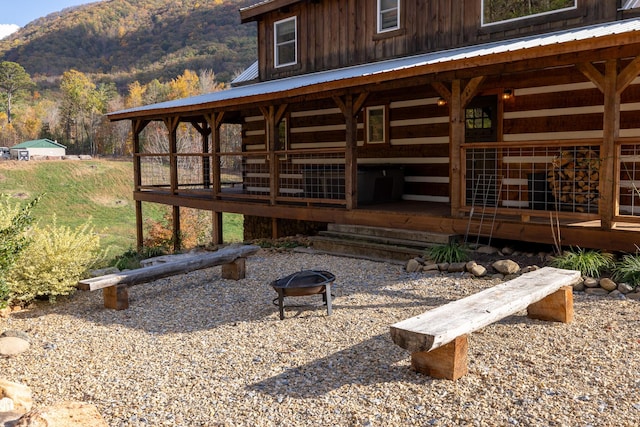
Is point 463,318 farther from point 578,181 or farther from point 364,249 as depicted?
point 364,249

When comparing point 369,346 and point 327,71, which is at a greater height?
point 327,71

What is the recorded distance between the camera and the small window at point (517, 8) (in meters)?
10.7

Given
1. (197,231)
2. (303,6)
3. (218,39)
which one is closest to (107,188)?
(197,231)

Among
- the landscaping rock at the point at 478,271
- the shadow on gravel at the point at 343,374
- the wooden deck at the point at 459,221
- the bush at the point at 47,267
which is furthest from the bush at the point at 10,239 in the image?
the landscaping rock at the point at 478,271

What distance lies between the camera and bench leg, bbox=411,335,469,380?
454 cm

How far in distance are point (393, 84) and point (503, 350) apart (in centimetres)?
596

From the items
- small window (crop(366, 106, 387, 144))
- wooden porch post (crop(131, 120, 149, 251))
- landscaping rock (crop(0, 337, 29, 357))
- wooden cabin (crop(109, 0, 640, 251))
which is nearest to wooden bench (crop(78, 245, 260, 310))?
landscaping rock (crop(0, 337, 29, 357))

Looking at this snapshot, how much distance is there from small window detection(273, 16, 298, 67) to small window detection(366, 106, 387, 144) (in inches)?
127

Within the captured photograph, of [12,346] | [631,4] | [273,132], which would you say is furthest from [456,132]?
[12,346]

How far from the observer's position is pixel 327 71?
48.2 ft

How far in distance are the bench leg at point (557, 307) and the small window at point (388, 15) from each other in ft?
29.6

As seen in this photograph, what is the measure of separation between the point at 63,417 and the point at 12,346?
282 cm

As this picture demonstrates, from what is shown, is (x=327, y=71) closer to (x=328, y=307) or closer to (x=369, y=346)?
(x=328, y=307)

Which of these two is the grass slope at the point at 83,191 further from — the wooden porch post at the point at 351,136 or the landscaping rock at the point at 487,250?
the landscaping rock at the point at 487,250
